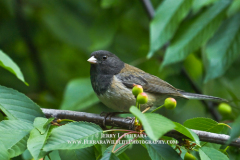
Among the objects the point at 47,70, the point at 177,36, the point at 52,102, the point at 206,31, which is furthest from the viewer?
the point at 47,70

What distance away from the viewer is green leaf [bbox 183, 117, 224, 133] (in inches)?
72.2

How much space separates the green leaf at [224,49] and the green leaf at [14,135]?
1.86 meters

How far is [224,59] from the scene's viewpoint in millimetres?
2684

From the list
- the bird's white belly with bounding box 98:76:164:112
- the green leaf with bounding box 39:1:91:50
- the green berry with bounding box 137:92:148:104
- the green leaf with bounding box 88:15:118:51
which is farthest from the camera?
the green leaf with bounding box 39:1:91:50

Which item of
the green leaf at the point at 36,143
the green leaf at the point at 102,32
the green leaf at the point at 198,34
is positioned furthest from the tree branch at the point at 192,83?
the green leaf at the point at 36,143

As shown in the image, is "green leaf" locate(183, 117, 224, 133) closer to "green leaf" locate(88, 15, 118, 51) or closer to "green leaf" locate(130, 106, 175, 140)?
"green leaf" locate(130, 106, 175, 140)

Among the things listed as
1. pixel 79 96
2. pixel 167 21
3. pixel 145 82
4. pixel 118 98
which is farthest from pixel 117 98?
pixel 167 21

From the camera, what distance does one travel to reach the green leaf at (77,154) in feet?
5.51

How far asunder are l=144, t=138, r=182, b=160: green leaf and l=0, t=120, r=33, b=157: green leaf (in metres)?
0.77

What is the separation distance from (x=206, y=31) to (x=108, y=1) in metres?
1.33

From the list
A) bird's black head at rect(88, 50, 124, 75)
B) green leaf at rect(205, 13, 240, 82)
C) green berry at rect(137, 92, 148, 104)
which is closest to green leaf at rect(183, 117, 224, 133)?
green berry at rect(137, 92, 148, 104)

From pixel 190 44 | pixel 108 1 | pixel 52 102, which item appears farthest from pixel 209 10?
pixel 52 102

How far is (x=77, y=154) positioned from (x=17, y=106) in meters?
0.59

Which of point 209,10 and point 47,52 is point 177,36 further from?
point 47,52
